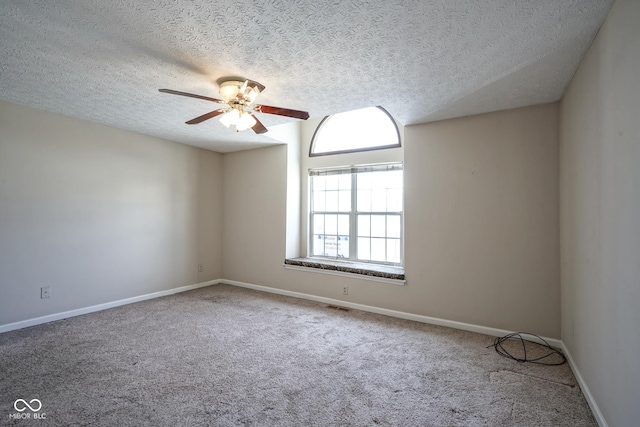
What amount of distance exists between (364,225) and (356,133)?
4.38 ft

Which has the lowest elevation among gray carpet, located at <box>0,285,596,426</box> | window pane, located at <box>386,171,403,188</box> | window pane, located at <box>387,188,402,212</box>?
gray carpet, located at <box>0,285,596,426</box>

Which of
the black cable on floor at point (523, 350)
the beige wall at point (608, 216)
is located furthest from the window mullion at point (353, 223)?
the beige wall at point (608, 216)

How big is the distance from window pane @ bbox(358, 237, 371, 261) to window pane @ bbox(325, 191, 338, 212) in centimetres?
61

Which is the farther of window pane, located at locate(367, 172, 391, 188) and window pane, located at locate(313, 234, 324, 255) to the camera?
window pane, located at locate(313, 234, 324, 255)

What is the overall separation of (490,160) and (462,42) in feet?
5.02

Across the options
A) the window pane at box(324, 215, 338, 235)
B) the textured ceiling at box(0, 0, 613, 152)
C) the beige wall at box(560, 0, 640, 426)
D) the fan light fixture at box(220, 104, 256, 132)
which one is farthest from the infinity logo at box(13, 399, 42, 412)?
the window pane at box(324, 215, 338, 235)

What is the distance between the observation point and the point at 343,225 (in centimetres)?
443

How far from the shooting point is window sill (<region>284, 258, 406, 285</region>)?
3.59m

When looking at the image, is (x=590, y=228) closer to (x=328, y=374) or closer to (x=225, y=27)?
(x=328, y=374)

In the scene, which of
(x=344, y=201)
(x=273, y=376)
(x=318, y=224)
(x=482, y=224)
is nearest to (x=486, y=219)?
(x=482, y=224)

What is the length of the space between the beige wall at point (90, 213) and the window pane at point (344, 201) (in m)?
2.32

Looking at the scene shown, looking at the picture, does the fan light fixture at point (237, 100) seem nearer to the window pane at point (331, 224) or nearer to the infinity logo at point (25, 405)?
the infinity logo at point (25, 405)

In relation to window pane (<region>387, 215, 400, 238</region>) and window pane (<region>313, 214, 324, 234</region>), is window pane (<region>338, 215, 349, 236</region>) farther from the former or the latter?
window pane (<region>387, 215, 400, 238</region>)

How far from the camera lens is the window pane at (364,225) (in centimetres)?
420
